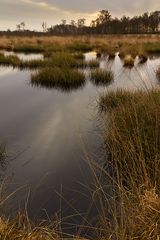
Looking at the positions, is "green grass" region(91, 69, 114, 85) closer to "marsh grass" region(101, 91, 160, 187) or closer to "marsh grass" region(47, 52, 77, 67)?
"marsh grass" region(47, 52, 77, 67)

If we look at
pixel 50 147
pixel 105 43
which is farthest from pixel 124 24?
pixel 50 147

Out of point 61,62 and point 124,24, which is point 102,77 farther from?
point 124,24

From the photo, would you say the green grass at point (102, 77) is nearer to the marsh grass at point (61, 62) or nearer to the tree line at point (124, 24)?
the marsh grass at point (61, 62)

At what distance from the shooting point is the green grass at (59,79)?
37.3 ft

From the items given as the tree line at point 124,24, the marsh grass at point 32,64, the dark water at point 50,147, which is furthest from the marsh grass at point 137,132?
the tree line at point 124,24

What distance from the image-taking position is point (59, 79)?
11531 mm

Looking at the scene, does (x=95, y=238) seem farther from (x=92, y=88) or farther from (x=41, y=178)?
(x=92, y=88)

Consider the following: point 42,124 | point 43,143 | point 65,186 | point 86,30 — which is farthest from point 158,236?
point 86,30

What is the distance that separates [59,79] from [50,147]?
6.00 m

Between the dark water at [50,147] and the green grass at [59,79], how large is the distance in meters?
0.78

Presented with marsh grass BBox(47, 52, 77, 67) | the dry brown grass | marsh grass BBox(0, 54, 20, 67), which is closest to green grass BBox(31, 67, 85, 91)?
marsh grass BBox(47, 52, 77, 67)

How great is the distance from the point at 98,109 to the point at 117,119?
2.43 meters

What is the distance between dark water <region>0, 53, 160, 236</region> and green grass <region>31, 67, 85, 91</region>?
0.78m

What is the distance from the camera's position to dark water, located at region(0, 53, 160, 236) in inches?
160
